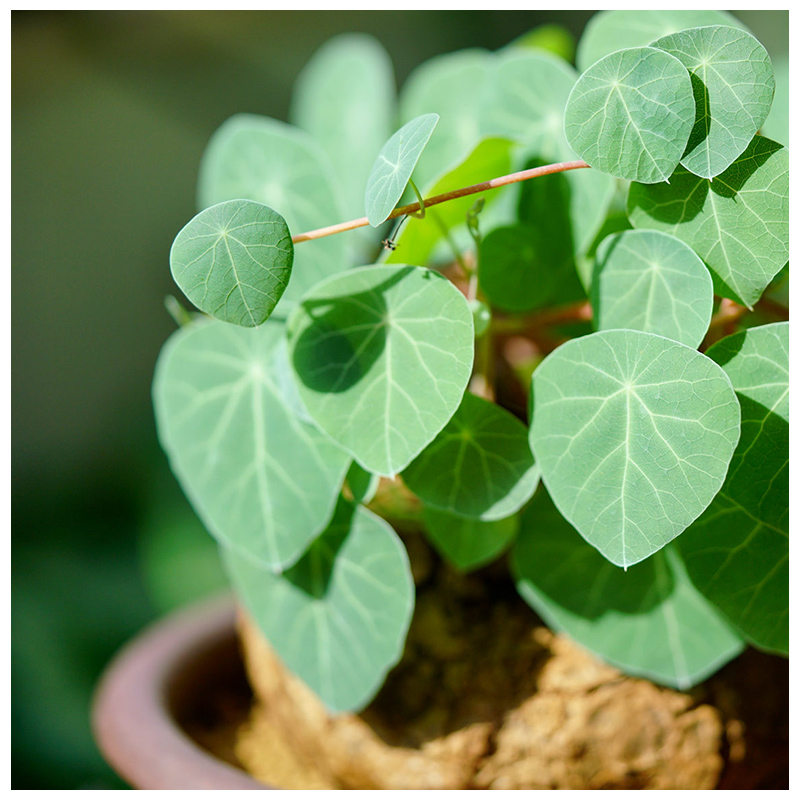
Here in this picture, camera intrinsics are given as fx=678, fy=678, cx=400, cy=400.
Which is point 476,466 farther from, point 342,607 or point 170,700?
point 170,700

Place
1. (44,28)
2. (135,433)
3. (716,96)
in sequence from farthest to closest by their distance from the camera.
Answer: (135,433), (44,28), (716,96)

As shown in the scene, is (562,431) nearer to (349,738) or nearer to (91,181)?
(349,738)

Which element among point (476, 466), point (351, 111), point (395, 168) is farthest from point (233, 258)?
point (351, 111)

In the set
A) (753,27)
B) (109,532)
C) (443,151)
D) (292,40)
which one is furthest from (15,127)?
(753,27)

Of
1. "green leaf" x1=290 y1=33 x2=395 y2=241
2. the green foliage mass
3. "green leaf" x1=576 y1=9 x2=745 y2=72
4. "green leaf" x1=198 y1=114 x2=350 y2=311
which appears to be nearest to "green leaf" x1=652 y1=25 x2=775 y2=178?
the green foliage mass

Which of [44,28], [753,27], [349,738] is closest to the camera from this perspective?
[349,738]

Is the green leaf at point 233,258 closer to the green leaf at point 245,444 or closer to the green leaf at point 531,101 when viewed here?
the green leaf at point 245,444
